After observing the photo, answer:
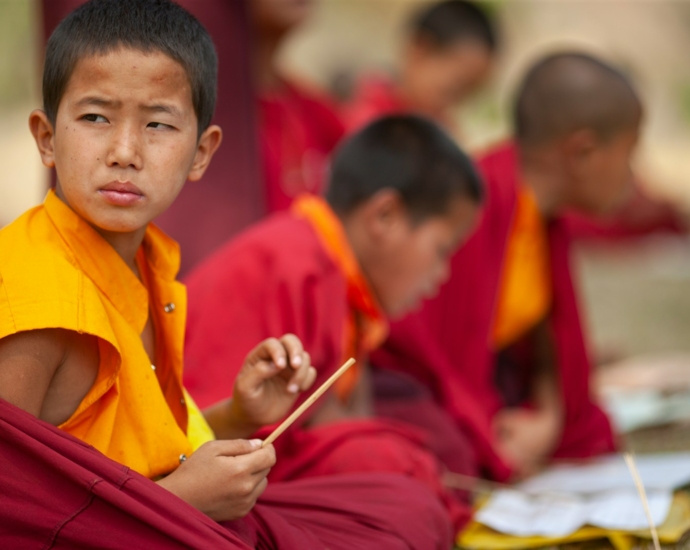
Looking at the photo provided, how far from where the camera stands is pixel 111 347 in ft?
4.48

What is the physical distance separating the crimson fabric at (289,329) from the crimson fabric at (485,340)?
595 mm

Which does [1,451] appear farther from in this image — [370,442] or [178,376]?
[370,442]

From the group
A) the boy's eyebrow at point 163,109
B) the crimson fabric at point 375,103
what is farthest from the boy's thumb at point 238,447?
the crimson fabric at point 375,103

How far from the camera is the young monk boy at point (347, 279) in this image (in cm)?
203

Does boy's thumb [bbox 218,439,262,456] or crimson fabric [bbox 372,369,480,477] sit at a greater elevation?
crimson fabric [bbox 372,369,480,477]

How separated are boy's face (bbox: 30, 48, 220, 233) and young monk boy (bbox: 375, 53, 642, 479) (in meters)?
1.53

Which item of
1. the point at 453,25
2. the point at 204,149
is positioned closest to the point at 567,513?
the point at 204,149

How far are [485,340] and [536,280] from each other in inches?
13.4

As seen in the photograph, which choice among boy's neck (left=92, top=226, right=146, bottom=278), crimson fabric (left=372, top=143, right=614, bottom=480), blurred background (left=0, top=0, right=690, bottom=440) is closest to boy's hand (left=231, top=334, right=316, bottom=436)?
boy's neck (left=92, top=226, right=146, bottom=278)

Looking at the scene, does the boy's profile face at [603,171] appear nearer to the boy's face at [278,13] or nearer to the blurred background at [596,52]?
the boy's face at [278,13]

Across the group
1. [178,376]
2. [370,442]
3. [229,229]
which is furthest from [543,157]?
[178,376]

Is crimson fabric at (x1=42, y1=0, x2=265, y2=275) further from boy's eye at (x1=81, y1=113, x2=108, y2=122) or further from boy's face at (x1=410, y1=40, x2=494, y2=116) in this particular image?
boy's face at (x1=410, y1=40, x2=494, y2=116)

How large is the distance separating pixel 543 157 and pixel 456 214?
2.44ft

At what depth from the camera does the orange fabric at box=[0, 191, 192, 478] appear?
1.30 metres
